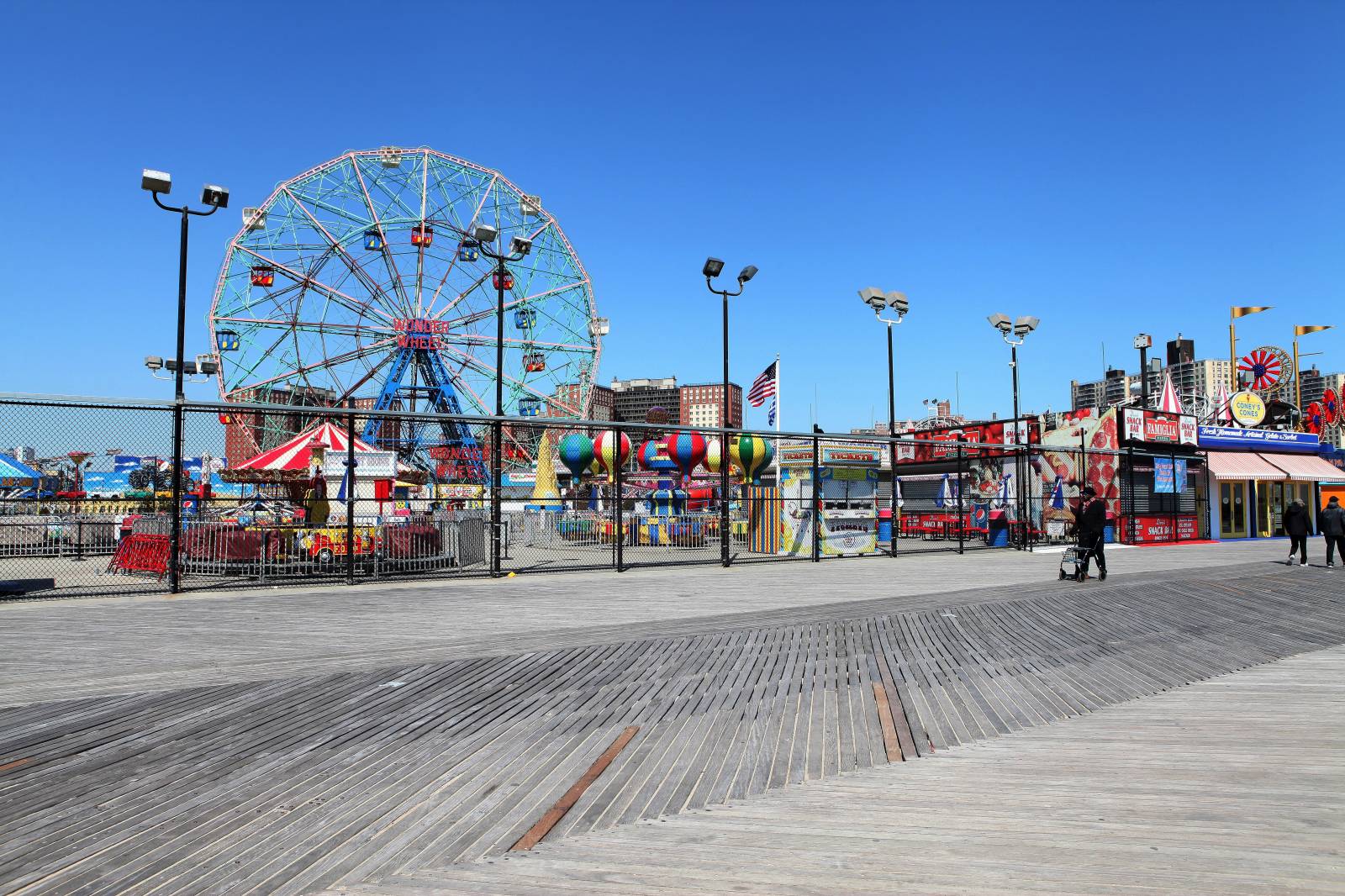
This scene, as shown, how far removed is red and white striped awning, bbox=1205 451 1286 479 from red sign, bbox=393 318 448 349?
31.8 metres

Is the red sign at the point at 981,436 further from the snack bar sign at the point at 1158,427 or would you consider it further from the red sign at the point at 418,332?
the red sign at the point at 418,332

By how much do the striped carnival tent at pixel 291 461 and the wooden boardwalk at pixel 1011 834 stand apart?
15250 millimetres

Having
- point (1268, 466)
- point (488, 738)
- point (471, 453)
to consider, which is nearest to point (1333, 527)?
point (488, 738)

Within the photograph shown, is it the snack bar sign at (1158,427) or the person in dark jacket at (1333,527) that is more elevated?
the snack bar sign at (1158,427)

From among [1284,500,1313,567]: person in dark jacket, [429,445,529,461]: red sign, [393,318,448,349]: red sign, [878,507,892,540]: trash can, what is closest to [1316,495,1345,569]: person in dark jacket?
[1284,500,1313,567]: person in dark jacket

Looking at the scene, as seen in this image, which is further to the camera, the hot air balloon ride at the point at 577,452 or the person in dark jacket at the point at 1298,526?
the hot air balloon ride at the point at 577,452

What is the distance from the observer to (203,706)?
248 inches

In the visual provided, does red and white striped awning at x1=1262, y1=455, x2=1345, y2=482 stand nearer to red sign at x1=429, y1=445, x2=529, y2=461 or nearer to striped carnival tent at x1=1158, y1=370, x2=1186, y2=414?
striped carnival tent at x1=1158, y1=370, x2=1186, y2=414

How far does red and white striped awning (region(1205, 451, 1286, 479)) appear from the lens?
31.5 m

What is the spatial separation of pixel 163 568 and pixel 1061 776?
1693cm

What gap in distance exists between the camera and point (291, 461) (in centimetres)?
1953

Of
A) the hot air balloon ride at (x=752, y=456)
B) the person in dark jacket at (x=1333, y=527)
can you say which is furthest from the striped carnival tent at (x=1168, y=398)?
Answer: the person in dark jacket at (x=1333, y=527)

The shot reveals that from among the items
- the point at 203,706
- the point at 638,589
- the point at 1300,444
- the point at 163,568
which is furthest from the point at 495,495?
the point at 1300,444

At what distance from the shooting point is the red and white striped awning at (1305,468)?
3356cm
